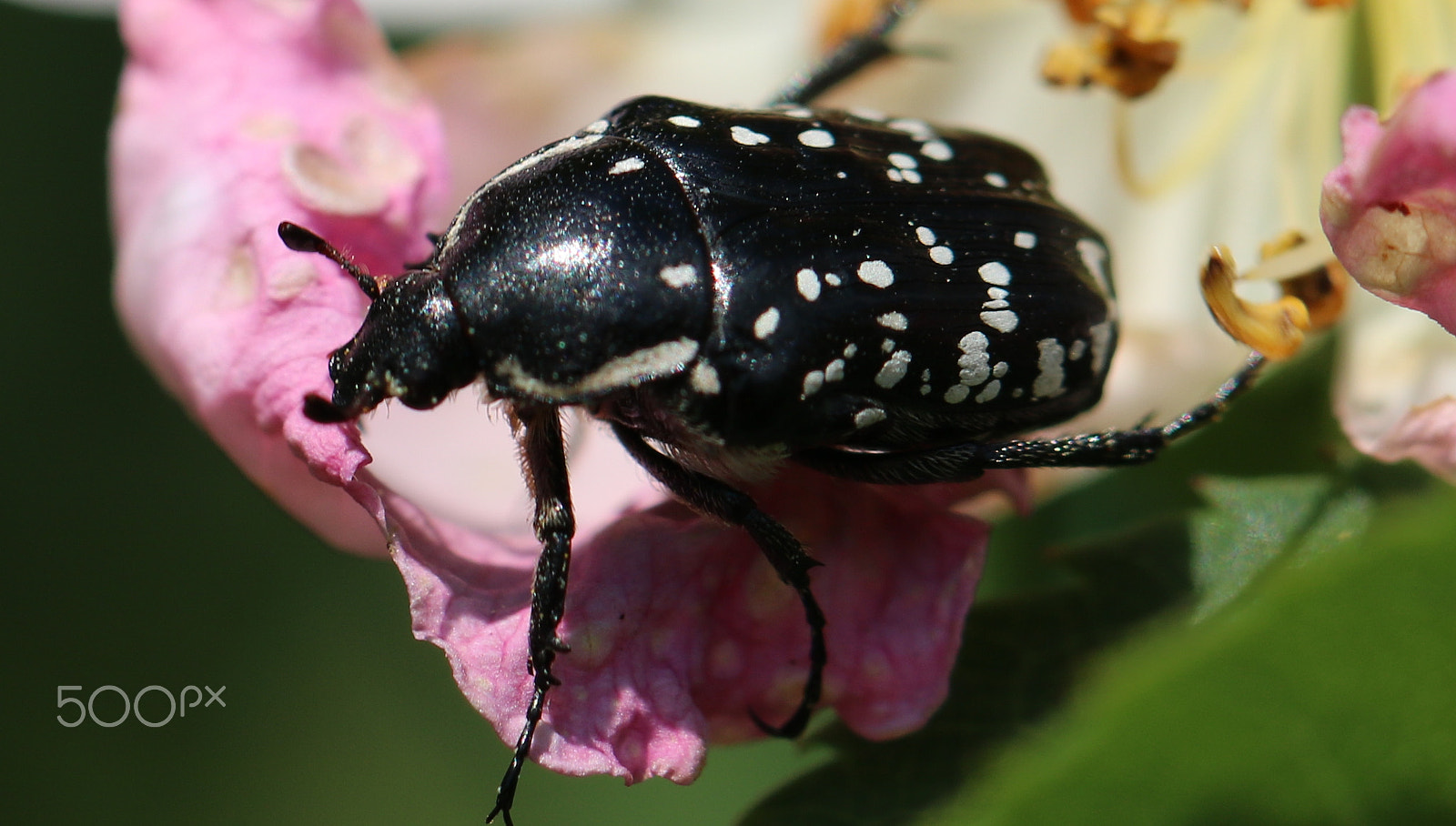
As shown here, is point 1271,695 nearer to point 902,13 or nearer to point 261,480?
point 261,480

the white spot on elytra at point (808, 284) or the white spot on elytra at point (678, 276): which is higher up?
the white spot on elytra at point (678, 276)

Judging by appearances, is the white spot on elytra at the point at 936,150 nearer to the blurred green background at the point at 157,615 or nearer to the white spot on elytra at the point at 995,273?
the white spot on elytra at the point at 995,273

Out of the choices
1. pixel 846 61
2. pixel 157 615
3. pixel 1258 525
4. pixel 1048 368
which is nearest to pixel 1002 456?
pixel 1048 368

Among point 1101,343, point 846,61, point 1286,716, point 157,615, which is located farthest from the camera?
point 157,615

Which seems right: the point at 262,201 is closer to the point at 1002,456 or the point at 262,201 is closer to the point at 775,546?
the point at 775,546

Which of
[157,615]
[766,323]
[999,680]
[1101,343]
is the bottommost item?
[157,615]

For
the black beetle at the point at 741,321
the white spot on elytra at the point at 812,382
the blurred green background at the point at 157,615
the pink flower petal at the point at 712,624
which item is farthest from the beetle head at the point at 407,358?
the blurred green background at the point at 157,615

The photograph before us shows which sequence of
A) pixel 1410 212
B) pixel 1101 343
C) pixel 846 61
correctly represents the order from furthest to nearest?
pixel 846 61, pixel 1101 343, pixel 1410 212
